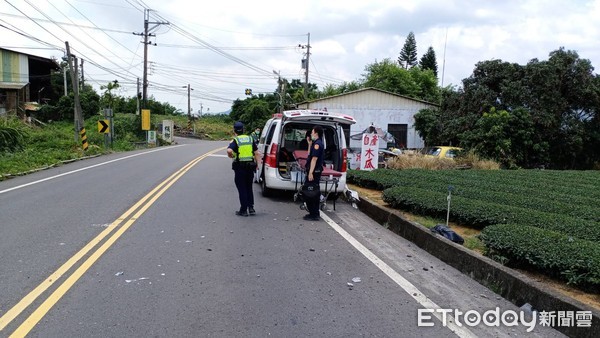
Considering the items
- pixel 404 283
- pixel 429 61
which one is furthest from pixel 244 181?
pixel 429 61

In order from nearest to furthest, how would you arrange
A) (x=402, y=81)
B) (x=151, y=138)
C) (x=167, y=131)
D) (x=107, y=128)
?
(x=107, y=128), (x=151, y=138), (x=167, y=131), (x=402, y=81)

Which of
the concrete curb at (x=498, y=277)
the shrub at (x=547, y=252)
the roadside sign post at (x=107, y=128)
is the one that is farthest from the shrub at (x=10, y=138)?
the shrub at (x=547, y=252)

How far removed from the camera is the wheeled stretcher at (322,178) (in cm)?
978

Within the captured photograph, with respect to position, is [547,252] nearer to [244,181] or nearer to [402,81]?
[244,181]

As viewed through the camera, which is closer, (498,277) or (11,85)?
(498,277)

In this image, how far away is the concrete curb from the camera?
3982mm

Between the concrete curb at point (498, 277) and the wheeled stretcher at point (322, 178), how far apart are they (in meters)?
2.31

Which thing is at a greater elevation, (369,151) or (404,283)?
(369,151)

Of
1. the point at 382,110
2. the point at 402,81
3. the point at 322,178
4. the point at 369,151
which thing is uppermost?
the point at 402,81

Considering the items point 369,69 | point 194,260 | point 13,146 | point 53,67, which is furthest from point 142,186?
point 369,69

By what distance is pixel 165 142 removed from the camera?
44719mm

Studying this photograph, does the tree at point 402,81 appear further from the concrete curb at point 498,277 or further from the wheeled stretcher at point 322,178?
the concrete curb at point 498,277

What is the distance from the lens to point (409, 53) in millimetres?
79125

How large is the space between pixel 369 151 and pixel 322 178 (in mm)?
5492
